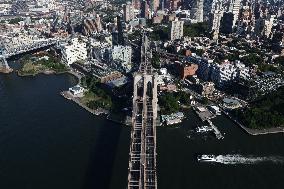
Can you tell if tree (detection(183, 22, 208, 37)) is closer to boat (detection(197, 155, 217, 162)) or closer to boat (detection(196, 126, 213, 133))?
boat (detection(196, 126, 213, 133))

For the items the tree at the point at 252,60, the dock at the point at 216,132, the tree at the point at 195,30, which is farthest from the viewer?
the tree at the point at 195,30

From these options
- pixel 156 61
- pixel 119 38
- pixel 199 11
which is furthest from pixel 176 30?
pixel 199 11

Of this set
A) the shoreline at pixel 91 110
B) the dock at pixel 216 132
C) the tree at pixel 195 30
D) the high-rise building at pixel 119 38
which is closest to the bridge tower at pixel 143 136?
the shoreline at pixel 91 110

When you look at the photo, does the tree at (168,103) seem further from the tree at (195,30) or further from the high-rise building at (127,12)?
the high-rise building at (127,12)

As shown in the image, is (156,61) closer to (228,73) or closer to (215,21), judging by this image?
(228,73)

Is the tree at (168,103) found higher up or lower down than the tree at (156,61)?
lower down

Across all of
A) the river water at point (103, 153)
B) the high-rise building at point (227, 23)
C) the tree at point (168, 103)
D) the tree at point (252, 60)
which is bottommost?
the river water at point (103, 153)

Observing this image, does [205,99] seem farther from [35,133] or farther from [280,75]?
[35,133]
